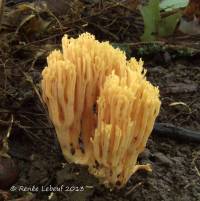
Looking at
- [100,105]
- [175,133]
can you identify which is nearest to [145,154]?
[175,133]

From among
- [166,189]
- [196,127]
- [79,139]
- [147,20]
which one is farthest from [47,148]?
[147,20]

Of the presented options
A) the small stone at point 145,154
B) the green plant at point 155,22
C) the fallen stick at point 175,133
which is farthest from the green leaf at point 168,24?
the small stone at point 145,154

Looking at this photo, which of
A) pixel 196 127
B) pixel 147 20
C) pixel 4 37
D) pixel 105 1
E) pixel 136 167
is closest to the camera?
pixel 136 167

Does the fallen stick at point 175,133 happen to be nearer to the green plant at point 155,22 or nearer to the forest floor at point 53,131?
the forest floor at point 53,131

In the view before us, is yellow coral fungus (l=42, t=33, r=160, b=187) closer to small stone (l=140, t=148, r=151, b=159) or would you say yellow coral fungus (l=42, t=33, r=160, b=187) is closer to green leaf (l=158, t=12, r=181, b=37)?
small stone (l=140, t=148, r=151, b=159)

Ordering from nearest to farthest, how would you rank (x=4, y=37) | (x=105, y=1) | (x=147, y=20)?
(x=4, y=37) → (x=147, y=20) → (x=105, y=1)

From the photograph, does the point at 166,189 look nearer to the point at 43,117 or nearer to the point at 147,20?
the point at 43,117
